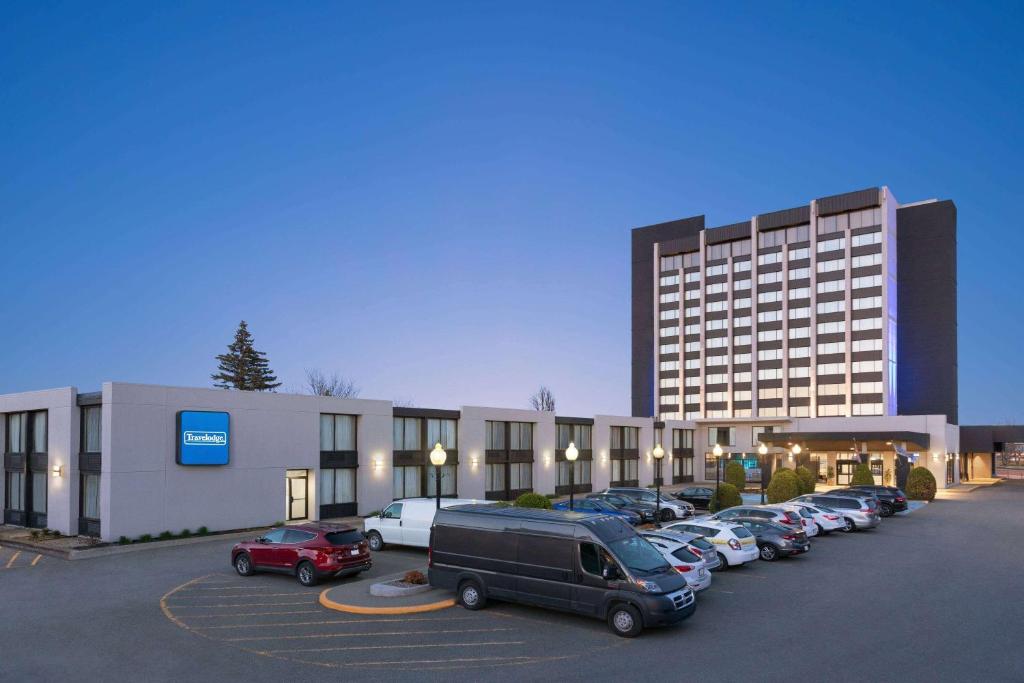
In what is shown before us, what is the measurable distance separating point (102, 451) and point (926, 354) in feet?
322

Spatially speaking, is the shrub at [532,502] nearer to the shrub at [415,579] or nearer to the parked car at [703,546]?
the parked car at [703,546]

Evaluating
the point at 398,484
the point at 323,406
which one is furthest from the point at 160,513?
the point at 398,484

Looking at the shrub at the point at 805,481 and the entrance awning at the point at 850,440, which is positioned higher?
the entrance awning at the point at 850,440

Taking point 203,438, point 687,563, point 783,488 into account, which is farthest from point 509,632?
point 783,488

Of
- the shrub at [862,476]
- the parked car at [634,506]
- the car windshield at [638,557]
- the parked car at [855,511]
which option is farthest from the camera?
the shrub at [862,476]

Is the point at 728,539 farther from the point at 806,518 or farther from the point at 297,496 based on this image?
the point at 297,496

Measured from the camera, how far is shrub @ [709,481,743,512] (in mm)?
38438

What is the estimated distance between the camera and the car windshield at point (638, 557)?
620 inches

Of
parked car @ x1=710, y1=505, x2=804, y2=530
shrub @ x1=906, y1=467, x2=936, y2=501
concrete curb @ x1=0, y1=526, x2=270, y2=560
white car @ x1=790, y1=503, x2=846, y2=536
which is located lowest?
shrub @ x1=906, y1=467, x2=936, y2=501

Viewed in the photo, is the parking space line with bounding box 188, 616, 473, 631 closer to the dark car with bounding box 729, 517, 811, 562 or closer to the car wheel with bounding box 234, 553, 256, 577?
the car wheel with bounding box 234, 553, 256, 577

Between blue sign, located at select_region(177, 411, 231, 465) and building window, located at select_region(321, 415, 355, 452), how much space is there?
5.49 m

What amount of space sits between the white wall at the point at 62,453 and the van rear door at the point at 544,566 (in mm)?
22997

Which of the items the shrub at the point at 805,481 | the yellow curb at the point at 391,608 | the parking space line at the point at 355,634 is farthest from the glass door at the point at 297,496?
the shrub at the point at 805,481

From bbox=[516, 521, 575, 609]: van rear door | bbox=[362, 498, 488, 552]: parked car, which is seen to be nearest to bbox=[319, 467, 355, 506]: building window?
bbox=[362, 498, 488, 552]: parked car
